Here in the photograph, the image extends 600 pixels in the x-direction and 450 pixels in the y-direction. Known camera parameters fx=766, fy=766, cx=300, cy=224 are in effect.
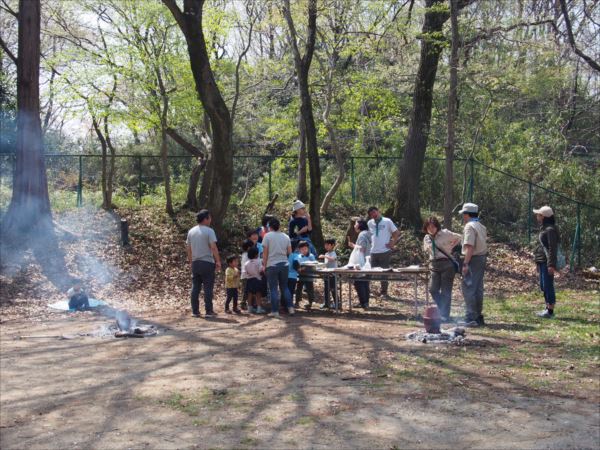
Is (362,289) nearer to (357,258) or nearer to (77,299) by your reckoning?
(357,258)

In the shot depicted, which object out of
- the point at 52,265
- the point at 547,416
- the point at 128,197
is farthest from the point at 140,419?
the point at 128,197

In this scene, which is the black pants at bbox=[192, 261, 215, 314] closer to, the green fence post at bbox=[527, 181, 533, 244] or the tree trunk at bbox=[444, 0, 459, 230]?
the tree trunk at bbox=[444, 0, 459, 230]

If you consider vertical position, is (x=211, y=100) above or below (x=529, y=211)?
above

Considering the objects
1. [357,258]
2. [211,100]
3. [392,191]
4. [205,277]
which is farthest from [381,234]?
[392,191]

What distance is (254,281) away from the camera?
44.2ft

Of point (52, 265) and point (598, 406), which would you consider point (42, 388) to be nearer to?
point (598, 406)

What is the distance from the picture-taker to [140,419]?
6910 mm

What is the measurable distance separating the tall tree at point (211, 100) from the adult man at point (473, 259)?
7697 millimetres

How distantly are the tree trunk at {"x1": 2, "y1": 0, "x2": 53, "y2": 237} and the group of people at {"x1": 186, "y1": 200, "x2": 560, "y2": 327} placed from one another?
6495 mm

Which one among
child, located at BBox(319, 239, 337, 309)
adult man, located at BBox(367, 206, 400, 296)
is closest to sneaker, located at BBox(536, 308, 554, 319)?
adult man, located at BBox(367, 206, 400, 296)

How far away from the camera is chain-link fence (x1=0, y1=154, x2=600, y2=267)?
21.9m

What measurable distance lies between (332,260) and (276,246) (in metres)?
1.18

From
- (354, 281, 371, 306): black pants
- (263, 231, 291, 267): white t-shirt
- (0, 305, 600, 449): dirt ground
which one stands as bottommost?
(0, 305, 600, 449): dirt ground

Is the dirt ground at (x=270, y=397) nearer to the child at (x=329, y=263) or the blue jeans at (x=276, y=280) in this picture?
the blue jeans at (x=276, y=280)
